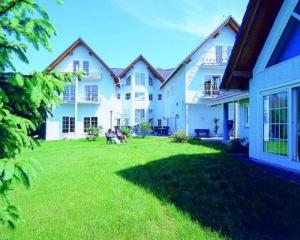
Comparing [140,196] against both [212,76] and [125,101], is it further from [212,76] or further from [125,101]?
[125,101]

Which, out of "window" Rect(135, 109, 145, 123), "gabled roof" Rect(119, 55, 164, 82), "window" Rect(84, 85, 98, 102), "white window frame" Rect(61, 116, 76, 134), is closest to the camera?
"white window frame" Rect(61, 116, 76, 134)

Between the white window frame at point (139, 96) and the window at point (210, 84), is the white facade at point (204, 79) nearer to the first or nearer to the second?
the window at point (210, 84)

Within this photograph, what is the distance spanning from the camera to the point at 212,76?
32594 millimetres

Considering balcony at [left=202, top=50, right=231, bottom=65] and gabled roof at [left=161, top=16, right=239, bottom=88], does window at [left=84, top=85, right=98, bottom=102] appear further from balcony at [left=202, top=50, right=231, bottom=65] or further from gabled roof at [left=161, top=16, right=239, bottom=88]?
balcony at [left=202, top=50, right=231, bottom=65]

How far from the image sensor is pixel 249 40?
11062 mm

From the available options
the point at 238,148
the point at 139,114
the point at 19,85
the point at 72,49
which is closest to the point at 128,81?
the point at 139,114

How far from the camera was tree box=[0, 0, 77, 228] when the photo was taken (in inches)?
128

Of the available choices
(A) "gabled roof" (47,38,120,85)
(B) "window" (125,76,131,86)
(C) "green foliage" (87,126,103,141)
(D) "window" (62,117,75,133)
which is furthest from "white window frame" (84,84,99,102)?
(B) "window" (125,76,131,86)

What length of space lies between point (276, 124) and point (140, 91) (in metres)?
33.5

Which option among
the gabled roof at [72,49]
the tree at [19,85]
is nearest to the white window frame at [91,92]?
the gabled roof at [72,49]

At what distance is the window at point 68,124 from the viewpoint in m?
35.2

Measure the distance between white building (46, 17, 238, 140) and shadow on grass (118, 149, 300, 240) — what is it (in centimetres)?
2204

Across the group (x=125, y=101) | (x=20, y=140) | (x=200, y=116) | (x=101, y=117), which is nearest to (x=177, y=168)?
(x=20, y=140)

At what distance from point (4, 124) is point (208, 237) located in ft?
11.0
